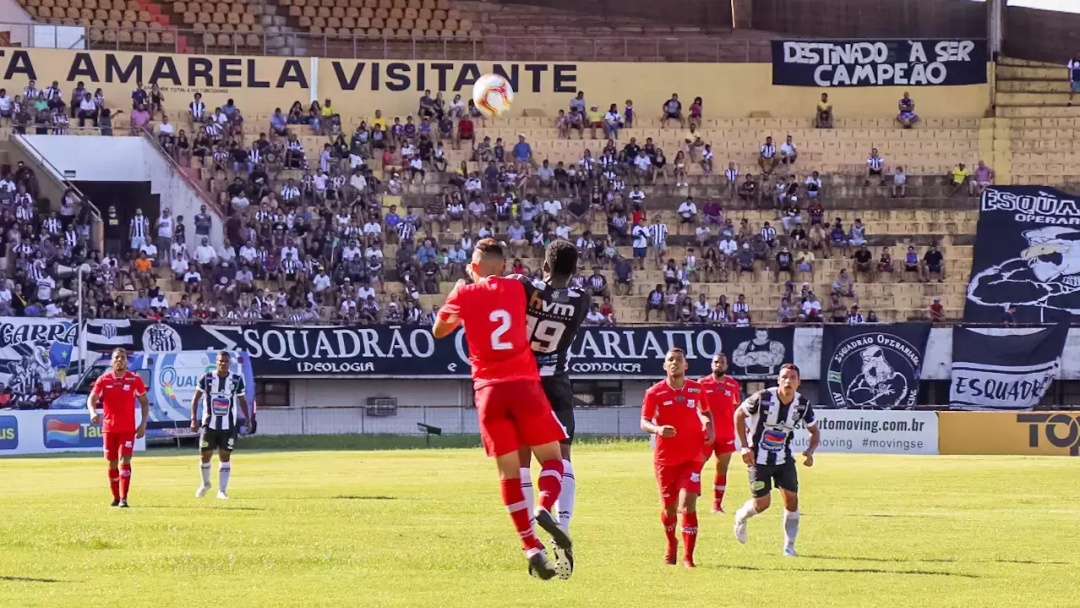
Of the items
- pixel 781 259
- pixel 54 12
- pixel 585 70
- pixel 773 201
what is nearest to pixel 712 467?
pixel 781 259

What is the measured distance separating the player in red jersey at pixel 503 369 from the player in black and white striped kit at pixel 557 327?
0.33 meters

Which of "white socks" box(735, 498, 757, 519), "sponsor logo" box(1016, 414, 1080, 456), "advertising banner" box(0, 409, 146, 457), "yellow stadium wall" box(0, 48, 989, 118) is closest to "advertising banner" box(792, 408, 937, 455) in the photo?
"sponsor logo" box(1016, 414, 1080, 456)

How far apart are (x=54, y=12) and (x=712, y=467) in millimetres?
34702

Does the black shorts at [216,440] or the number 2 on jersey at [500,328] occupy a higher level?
the number 2 on jersey at [500,328]

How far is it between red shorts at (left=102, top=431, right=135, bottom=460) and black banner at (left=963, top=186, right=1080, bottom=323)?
3220cm

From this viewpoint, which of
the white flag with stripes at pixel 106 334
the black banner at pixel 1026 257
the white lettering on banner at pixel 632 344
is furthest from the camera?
the black banner at pixel 1026 257

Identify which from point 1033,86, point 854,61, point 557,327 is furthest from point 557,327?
point 1033,86

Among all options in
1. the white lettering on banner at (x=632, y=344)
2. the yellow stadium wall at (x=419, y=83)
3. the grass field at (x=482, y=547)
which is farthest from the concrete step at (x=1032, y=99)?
the grass field at (x=482, y=547)

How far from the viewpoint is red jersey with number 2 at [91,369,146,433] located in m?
24.1

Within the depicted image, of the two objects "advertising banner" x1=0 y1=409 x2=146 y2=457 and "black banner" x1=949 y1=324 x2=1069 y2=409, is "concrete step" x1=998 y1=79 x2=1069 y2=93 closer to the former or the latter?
"black banner" x1=949 y1=324 x2=1069 y2=409

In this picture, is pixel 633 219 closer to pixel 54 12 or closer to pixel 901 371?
pixel 901 371

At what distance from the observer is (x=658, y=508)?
964 inches

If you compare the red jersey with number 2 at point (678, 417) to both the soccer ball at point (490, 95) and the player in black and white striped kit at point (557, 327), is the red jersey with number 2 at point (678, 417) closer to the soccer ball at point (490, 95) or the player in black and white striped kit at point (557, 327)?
the player in black and white striped kit at point (557, 327)

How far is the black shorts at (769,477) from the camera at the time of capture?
695 inches
